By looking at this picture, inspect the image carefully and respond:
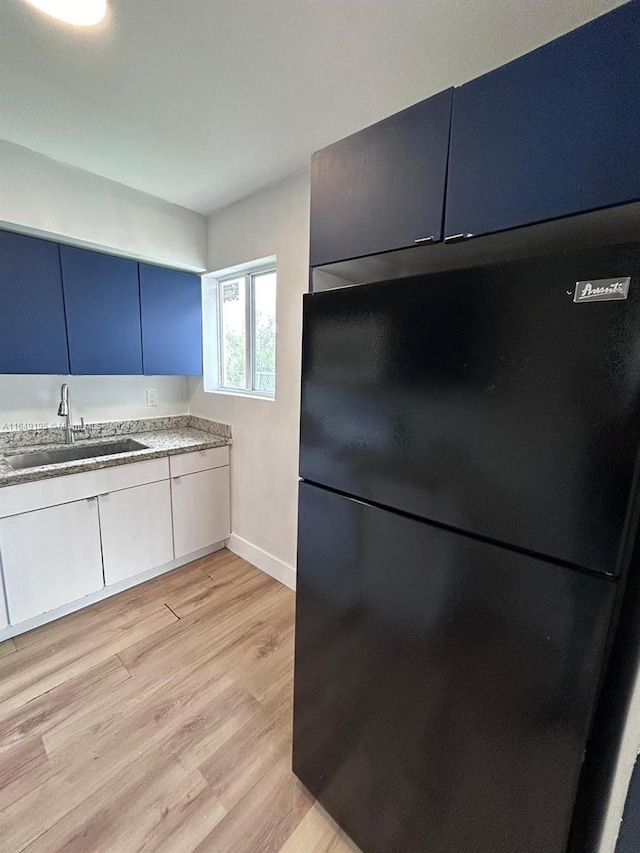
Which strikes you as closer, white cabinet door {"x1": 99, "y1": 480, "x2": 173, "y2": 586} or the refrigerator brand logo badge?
the refrigerator brand logo badge

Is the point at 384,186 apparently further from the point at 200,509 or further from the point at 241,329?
the point at 200,509

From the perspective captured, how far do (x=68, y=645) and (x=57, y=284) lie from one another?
200 centimetres

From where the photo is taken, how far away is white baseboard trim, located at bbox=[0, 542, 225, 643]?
1898 millimetres

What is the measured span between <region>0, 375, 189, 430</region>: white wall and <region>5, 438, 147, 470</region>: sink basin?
8.5 inches

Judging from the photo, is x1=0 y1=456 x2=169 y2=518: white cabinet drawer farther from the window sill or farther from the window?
the window

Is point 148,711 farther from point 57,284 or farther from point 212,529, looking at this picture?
point 57,284

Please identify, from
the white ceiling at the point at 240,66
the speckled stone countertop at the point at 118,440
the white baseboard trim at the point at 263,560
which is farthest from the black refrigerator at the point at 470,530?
the speckled stone countertop at the point at 118,440

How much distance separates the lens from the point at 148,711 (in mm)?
1518

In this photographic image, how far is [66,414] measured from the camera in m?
2.26

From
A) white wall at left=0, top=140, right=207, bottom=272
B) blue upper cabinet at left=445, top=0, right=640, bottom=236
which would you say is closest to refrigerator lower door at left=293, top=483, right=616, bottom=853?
blue upper cabinet at left=445, top=0, right=640, bottom=236

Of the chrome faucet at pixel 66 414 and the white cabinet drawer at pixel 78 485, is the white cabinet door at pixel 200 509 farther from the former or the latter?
the chrome faucet at pixel 66 414

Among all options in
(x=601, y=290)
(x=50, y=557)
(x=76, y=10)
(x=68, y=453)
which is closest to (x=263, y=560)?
(x=50, y=557)

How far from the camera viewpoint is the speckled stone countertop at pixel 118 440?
186cm

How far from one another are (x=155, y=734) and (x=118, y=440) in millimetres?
1789
